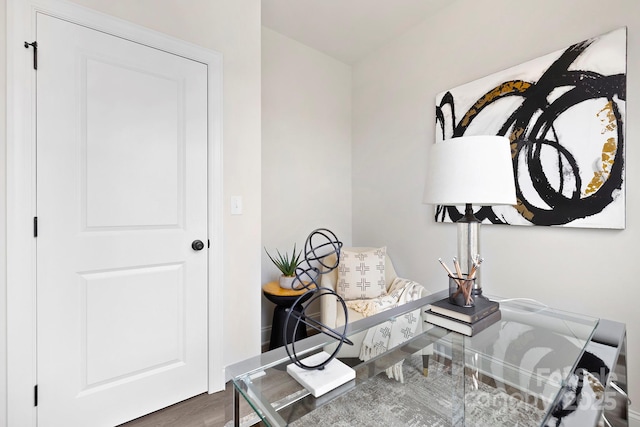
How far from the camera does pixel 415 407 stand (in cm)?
75

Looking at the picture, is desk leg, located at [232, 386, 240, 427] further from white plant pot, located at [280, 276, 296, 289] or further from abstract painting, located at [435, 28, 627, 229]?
abstract painting, located at [435, 28, 627, 229]

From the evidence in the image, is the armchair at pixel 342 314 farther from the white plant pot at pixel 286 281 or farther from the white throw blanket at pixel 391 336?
the white plant pot at pixel 286 281

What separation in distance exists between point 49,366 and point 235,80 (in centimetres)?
181

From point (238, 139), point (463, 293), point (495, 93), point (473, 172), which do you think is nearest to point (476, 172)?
point (473, 172)

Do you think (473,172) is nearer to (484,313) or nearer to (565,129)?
(484,313)

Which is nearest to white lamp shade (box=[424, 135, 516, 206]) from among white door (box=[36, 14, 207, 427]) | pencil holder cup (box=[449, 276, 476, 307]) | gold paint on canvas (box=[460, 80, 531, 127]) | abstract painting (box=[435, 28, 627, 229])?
pencil holder cup (box=[449, 276, 476, 307])

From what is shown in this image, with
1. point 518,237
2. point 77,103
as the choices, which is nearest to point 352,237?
point 518,237

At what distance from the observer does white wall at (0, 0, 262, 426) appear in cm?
176

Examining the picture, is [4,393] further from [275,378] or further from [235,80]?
[235,80]

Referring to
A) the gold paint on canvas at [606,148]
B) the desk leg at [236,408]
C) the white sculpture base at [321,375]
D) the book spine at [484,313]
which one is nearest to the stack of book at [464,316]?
the book spine at [484,313]

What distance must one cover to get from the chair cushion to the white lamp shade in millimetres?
1331

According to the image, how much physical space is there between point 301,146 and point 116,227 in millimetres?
1730

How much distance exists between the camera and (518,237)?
6.21 ft

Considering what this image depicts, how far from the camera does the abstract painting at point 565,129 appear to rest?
1510 millimetres
